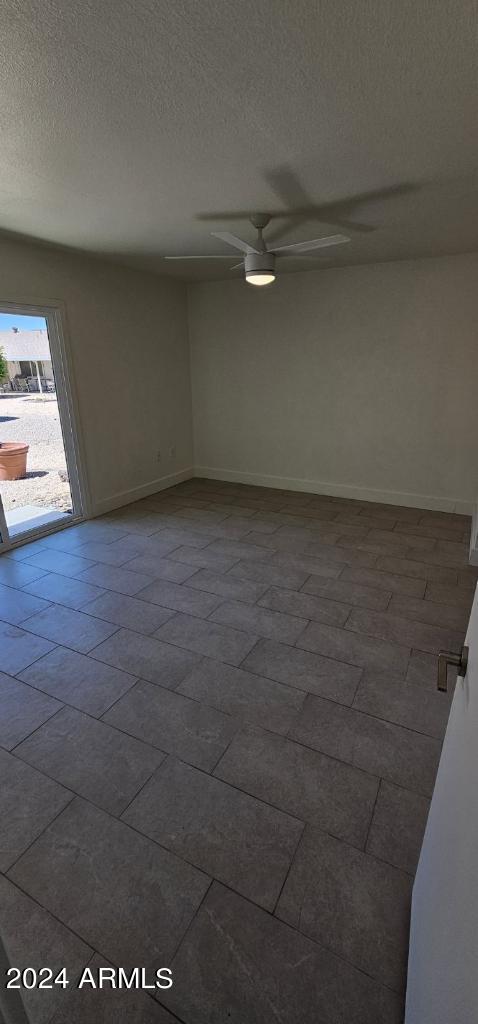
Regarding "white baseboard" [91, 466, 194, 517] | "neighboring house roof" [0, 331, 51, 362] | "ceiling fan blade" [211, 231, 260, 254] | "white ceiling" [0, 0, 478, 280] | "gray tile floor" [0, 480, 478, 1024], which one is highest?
"white ceiling" [0, 0, 478, 280]

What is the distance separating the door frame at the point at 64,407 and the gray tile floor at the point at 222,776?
0.77 m

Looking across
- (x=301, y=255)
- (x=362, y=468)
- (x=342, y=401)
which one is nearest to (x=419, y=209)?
(x=301, y=255)

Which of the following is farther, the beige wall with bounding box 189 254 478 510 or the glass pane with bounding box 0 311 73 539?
the beige wall with bounding box 189 254 478 510

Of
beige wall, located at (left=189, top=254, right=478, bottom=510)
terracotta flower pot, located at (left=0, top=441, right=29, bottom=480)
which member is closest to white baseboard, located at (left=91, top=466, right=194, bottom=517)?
beige wall, located at (left=189, top=254, right=478, bottom=510)

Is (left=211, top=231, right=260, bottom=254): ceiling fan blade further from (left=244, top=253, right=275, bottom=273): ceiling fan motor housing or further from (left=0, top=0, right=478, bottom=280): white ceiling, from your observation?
(left=0, top=0, right=478, bottom=280): white ceiling

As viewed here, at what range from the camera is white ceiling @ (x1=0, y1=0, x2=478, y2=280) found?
124 cm

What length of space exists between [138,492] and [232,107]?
3.92 m

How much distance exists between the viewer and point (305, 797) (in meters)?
1.66

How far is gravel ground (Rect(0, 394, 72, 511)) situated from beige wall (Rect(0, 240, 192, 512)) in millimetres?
286

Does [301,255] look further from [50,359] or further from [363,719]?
[363,719]

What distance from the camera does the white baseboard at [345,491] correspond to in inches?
182

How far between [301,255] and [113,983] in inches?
177

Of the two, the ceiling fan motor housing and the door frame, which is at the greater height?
the ceiling fan motor housing

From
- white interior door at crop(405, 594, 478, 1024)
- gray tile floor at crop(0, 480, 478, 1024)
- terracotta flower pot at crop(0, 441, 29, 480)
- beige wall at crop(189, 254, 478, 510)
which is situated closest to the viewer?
white interior door at crop(405, 594, 478, 1024)
